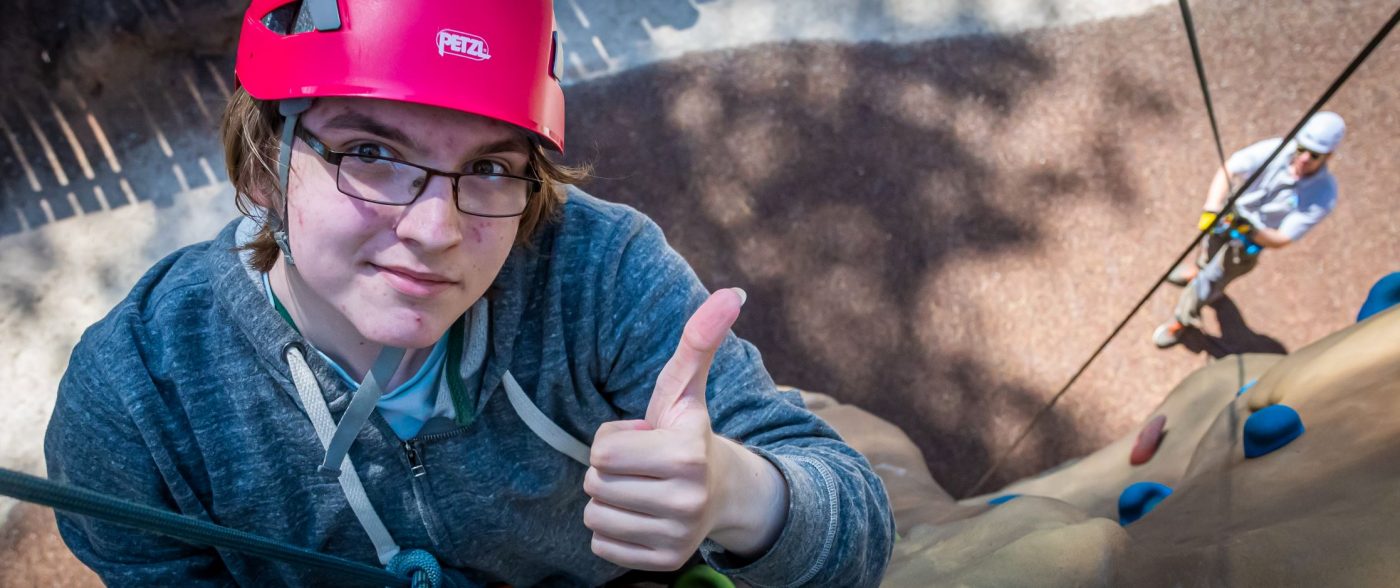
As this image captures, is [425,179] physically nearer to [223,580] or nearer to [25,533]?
[223,580]

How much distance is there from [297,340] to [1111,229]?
3.28 metres

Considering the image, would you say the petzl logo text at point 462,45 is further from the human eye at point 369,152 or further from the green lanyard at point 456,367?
the green lanyard at point 456,367

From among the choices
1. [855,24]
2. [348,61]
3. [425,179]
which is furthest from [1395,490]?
[855,24]

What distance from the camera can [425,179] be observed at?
1.19 m

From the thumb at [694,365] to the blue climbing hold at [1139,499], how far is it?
1817mm

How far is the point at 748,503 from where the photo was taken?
3.80 ft

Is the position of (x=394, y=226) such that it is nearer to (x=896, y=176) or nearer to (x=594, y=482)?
(x=594, y=482)

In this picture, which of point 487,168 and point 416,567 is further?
point 416,567

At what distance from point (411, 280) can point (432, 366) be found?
0.27m

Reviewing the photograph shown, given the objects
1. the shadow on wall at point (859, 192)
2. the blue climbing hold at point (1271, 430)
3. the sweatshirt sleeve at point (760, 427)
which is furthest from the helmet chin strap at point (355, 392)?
the shadow on wall at point (859, 192)

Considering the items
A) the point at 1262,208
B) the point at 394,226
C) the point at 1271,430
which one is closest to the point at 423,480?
the point at 394,226

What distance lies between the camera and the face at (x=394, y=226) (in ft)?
A: 3.91

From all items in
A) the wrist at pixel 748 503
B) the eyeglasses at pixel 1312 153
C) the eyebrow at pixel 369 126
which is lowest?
the eyeglasses at pixel 1312 153

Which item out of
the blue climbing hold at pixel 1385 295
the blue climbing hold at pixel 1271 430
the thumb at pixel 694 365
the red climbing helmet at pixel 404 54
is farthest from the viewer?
the blue climbing hold at pixel 1385 295
